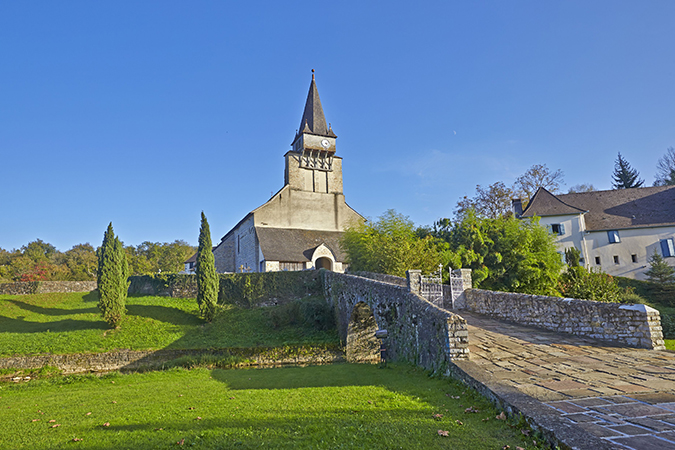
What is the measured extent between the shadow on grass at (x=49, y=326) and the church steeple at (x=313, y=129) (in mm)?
25627

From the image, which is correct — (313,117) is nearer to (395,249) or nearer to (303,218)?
(303,218)

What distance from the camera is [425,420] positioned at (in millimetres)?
4977

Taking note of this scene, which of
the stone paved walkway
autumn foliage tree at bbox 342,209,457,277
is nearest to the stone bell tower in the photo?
autumn foliage tree at bbox 342,209,457,277

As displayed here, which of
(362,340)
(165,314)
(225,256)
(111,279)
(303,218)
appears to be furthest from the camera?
(225,256)

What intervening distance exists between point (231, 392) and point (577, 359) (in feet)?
22.0

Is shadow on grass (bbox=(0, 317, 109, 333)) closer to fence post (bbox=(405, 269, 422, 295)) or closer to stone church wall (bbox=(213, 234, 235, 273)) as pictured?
fence post (bbox=(405, 269, 422, 295))

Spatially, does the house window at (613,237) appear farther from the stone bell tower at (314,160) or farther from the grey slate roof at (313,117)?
the grey slate roof at (313,117)

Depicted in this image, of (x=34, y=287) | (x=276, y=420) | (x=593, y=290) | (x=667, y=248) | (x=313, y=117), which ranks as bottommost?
(x=276, y=420)

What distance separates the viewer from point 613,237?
1256 inches

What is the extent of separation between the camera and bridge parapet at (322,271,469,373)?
767cm

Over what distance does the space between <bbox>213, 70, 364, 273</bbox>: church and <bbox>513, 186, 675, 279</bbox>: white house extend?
16.6 m

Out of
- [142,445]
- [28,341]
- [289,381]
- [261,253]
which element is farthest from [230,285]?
[142,445]

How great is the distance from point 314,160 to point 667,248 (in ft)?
101

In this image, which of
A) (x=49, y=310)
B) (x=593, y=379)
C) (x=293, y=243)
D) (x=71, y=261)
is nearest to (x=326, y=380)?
(x=593, y=379)
